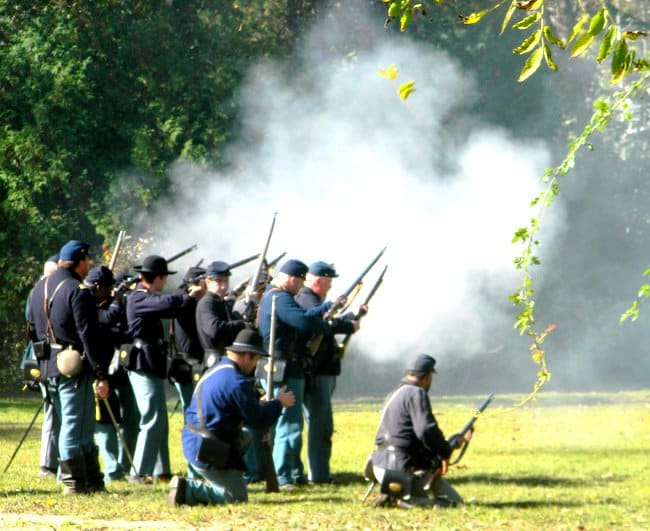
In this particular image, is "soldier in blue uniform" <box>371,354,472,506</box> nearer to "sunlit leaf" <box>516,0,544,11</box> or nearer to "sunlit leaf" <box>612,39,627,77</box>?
"sunlit leaf" <box>516,0,544,11</box>

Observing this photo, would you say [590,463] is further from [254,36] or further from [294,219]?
[254,36]

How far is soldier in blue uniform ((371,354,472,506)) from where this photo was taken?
10133 millimetres

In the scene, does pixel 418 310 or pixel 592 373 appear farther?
pixel 592 373

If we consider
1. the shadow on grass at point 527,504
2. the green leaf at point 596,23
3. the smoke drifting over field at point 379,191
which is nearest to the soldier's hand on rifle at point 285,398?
the shadow on grass at point 527,504

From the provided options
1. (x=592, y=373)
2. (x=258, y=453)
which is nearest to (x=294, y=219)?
(x=592, y=373)

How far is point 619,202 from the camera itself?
38531 millimetres

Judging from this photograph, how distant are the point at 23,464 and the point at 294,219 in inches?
598

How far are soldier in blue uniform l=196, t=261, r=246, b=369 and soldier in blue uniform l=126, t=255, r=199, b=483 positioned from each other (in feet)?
0.63

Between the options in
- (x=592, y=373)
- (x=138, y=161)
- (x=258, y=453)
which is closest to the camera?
(x=258, y=453)

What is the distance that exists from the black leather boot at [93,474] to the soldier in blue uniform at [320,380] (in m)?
1.85

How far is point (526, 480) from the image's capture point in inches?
493

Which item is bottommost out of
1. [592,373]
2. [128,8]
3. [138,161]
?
[592,373]

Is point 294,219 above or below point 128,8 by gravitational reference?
below

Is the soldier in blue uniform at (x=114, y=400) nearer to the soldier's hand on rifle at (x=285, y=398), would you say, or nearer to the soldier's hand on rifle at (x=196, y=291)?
the soldier's hand on rifle at (x=196, y=291)
